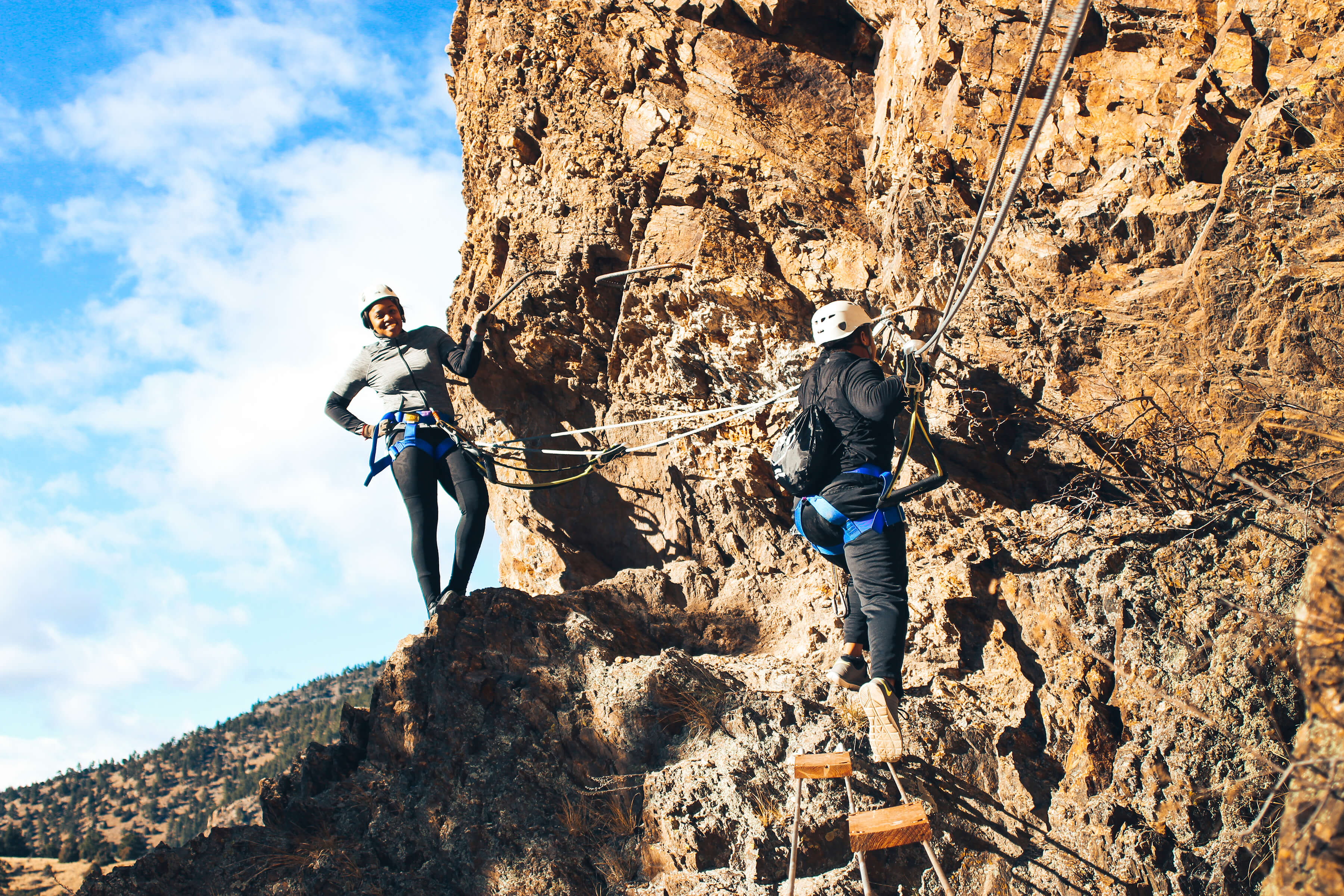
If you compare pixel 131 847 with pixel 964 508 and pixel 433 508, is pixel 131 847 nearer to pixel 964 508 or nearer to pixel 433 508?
pixel 433 508

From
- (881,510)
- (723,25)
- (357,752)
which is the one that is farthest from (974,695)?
(723,25)

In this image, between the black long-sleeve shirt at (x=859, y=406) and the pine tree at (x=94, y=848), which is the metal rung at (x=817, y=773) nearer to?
the black long-sleeve shirt at (x=859, y=406)

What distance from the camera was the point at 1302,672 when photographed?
8.71 feet

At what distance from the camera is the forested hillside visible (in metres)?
28.9

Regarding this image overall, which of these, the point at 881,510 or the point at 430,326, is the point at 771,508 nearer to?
the point at 881,510

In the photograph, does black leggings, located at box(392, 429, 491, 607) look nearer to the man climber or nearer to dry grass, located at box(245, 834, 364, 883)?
dry grass, located at box(245, 834, 364, 883)

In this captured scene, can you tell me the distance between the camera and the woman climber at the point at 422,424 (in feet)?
19.6

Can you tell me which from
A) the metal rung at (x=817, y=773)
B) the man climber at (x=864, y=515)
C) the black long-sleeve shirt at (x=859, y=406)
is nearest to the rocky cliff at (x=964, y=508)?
the metal rung at (x=817, y=773)

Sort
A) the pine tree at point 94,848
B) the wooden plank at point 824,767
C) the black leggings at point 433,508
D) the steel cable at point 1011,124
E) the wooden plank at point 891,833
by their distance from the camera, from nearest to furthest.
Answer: the steel cable at point 1011,124, the wooden plank at point 891,833, the wooden plank at point 824,767, the black leggings at point 433,508, the pine tree at point 94,848

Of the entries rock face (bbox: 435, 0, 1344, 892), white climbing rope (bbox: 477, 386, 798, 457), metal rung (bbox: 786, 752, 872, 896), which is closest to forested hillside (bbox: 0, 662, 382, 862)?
white climbing rope (bbox: 477, 386, 798, 457)

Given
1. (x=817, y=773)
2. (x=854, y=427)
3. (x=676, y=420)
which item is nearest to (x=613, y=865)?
(x=817, y=773)

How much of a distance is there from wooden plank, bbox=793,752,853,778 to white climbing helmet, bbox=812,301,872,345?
2.36m

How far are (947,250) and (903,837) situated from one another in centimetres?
357

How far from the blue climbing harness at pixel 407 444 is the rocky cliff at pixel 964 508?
1.24m
